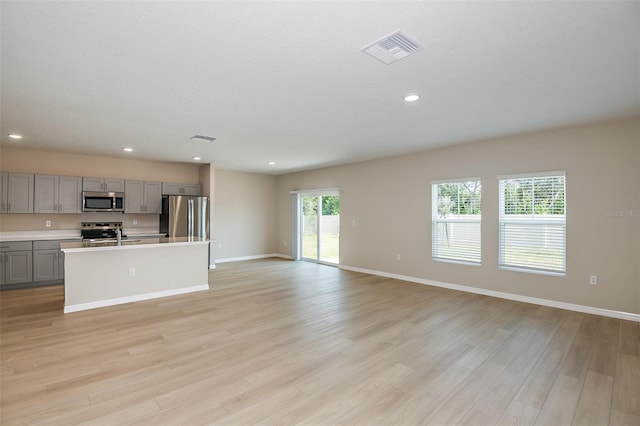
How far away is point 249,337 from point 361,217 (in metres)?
4.41

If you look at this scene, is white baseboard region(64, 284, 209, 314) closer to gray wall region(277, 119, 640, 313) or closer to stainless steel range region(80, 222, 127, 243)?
stainless steel range region(80, 222, 127, 243)

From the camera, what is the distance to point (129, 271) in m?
4.80

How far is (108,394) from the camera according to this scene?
237 centimetres

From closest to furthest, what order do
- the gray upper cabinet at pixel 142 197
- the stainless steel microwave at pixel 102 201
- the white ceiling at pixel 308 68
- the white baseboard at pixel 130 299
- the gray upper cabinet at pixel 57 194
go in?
1. the white ceiling at pixel 308 68
2. the white baseboard at pixel 130 299
3. the gray upper cabinet at pixel 57 194
4. the stainless steel microwave at pixel 102 201
5. the gray upper cabinet at pixel 142 197

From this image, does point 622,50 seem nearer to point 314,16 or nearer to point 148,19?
point 314,16

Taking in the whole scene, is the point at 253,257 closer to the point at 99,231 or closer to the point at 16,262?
the point at 99,231

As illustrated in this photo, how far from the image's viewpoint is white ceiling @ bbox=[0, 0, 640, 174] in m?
1.95

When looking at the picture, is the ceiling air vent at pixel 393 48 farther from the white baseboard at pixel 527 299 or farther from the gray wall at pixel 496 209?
the white baseboard at pixel 527 299

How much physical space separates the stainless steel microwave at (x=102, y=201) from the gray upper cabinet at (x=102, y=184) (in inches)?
3.7

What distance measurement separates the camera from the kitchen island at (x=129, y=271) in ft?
14.3

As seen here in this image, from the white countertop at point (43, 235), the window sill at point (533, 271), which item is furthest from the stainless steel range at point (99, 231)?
the window sill at point (533, 271)

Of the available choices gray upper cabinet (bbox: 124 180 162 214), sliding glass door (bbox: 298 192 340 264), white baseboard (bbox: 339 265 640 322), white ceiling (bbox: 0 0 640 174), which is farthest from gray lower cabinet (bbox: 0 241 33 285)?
white baseboard (bbox: 339 265 640 322)

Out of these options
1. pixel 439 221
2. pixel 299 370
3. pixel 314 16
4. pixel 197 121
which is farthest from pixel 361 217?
pixel 314 16

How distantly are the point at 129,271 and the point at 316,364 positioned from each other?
3.50m
